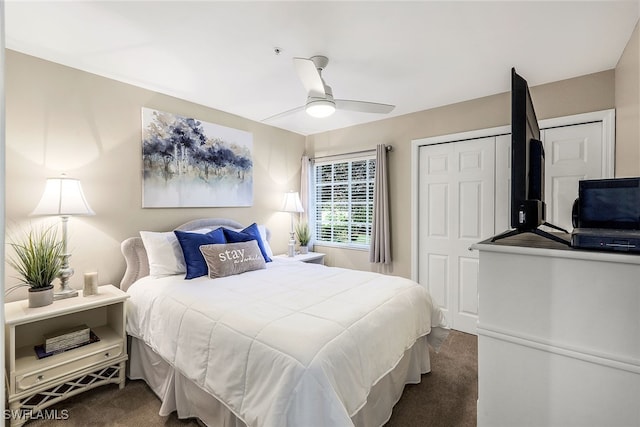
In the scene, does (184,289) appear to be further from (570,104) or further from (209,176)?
(570,104)

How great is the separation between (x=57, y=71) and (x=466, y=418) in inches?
155

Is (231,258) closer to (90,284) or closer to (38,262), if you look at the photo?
(90,284)

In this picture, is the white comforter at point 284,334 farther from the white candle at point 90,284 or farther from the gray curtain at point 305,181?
the gray curtain at point 305,181

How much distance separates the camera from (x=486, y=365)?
98 centimetres

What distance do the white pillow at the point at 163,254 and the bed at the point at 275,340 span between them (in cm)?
2

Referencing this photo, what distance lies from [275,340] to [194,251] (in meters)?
1.49

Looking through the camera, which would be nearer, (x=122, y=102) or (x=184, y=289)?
(x=184, y=289)

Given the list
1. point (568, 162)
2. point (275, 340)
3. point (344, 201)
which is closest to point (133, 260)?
point (275, 340)

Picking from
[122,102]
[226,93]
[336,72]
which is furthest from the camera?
[226,93]

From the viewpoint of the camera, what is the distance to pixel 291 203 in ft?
13.3

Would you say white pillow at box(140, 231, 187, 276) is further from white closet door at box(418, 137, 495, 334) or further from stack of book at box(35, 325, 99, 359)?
white closet door at box(418, 137, 495, 334)

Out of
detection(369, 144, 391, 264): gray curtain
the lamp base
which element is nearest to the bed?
the lamp base

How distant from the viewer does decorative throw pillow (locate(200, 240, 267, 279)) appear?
A: 254cm

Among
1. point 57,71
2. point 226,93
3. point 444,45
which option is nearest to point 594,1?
point 444,45
